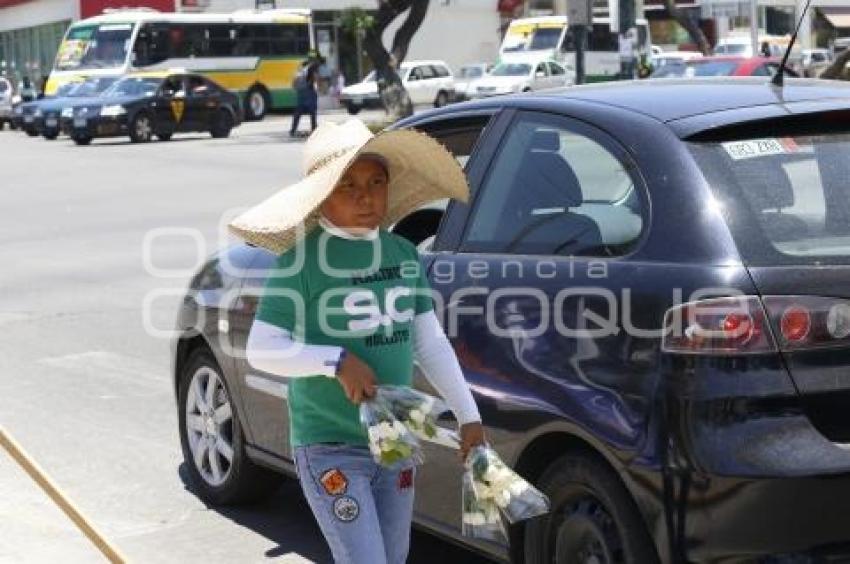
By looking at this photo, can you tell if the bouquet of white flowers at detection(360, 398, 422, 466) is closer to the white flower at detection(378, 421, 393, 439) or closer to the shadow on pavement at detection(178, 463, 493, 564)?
the white flower at detection(378, 421, 393, 439)

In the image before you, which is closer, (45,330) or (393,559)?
(393,559)

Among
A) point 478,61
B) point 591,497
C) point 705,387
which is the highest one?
point 705,387

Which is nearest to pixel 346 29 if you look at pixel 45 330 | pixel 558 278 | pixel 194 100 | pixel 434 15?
pixel 434 15

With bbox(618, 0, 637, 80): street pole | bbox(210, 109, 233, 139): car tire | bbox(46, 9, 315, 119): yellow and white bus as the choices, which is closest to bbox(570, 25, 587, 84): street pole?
bbox(618, 0, 637, 80): street pole

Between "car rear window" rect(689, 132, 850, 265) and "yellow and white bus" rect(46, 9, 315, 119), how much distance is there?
40.4m

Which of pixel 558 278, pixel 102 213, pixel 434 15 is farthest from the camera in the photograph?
pixel 434 15

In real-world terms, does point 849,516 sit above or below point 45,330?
above

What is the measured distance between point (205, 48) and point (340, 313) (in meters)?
43.8

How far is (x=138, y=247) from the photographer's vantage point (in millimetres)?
15398

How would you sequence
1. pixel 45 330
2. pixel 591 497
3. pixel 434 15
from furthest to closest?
pixel 434 15
pixel 45 330
pixel 591 497

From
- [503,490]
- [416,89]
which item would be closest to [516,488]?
[503,490]

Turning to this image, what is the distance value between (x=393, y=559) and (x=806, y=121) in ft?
5.79

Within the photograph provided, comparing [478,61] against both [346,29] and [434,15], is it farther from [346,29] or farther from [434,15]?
[346,29]

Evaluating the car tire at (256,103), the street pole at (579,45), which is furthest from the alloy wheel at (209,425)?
the car tire at (256,103)
